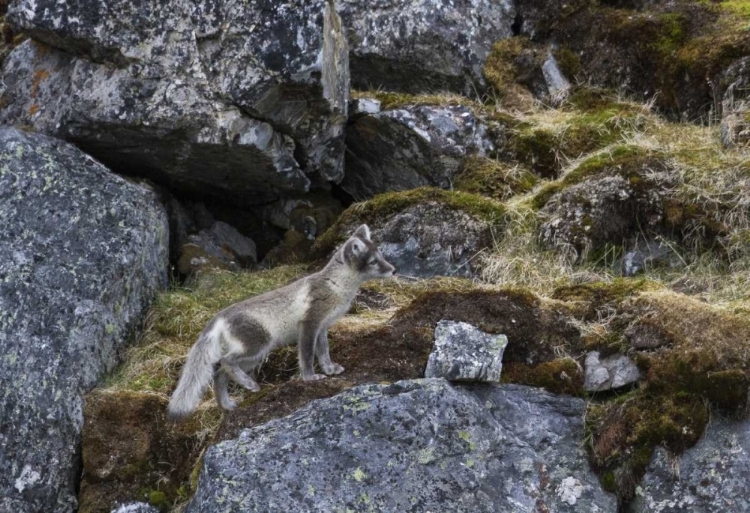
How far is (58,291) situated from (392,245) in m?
3.58

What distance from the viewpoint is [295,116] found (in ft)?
34.7

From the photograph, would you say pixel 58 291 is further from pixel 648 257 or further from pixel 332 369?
pixel 648 257

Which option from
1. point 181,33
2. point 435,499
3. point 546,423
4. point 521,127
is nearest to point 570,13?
point 521,127

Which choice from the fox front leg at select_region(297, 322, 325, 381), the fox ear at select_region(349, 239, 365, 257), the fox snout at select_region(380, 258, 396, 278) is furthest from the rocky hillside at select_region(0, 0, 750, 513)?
the fox ear at select_region(349, 239, 365, 257)

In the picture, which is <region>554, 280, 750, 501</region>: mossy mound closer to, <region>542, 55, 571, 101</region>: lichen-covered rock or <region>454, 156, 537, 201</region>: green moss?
<region>454, 156, 537, 201</region>: green moss

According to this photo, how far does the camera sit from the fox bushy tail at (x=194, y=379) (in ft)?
26.7

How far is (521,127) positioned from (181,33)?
4.28 m

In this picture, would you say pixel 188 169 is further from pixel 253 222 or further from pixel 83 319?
pixel 83 319

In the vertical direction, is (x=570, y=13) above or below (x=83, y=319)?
above

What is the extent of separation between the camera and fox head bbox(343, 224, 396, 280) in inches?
349

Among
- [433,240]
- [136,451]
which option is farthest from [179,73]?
[136,451]

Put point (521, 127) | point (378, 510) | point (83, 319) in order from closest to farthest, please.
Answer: point (378, 510), point (83, 319), point (521, 127)

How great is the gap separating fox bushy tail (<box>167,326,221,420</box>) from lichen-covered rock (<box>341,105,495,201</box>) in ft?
14.0

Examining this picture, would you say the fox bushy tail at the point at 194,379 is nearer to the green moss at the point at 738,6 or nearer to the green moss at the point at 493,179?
the green moss at the point at 493,179
